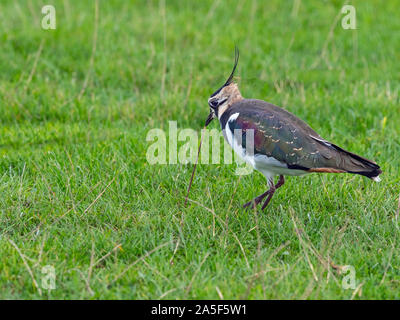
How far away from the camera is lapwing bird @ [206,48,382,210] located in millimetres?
4832

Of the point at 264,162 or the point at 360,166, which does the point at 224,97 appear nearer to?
the point at 264,162

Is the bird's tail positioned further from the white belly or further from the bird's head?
the bird's head

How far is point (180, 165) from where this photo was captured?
18.9 ft

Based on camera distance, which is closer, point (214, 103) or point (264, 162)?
point (264, 162)

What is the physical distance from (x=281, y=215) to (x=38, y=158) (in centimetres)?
239

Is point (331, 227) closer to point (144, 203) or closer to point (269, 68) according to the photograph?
point (144, 203)

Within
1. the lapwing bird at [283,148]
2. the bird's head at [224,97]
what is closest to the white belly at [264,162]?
the lapwing bird at [283,148]

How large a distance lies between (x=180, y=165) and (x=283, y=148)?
1.23 metres

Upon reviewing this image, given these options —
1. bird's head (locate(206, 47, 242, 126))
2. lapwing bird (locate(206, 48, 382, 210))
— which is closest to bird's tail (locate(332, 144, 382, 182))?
lapwing bird (locate(206, 48, 382, 210))

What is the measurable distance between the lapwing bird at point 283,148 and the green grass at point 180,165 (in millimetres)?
385

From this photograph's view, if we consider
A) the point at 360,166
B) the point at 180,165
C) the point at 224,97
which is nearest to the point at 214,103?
the point at 224,97

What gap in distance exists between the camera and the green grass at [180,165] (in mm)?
4227

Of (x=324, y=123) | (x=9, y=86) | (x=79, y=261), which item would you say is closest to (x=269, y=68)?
(x=324, y=123)
